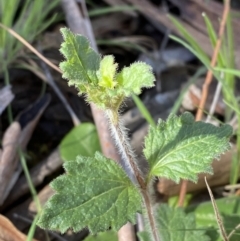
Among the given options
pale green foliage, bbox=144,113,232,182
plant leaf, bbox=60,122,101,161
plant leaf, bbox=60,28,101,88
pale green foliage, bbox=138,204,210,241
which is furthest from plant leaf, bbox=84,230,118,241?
plant leaf, bbox=60,28,101,88

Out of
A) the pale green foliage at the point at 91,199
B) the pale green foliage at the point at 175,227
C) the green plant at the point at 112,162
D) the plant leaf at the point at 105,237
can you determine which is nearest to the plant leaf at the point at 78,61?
the green plant at the point at 112,162

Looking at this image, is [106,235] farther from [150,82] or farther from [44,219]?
[150,82]

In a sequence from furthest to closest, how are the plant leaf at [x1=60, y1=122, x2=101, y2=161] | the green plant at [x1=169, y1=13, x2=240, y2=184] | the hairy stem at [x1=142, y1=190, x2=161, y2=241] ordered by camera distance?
the plant leaf at [x1=60, y1=122, x2=101, y2=161] → the green plant at [x1=169, y1=13, x2=240, y2=184] → the hairy stem at [x1=142, y1=190, x2=161, y2=241]

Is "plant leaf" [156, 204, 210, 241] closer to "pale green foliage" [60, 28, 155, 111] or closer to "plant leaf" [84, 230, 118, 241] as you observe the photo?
"plant leaf" [84, 230, 118, 241]

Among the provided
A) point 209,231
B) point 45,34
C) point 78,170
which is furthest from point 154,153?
point 45,34

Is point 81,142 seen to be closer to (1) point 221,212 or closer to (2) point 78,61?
(1) point 221,212

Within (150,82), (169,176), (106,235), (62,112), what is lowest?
(106,235)
